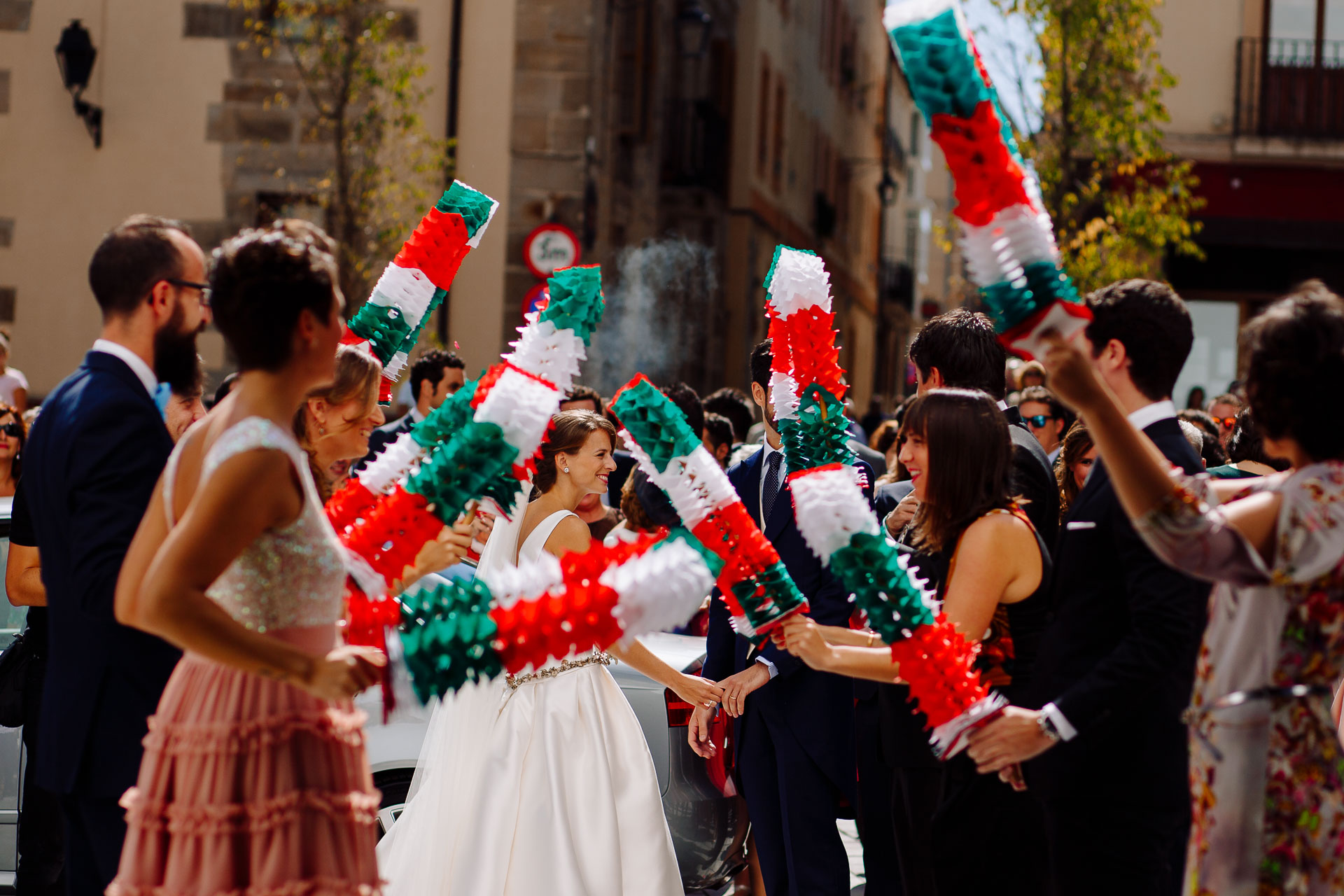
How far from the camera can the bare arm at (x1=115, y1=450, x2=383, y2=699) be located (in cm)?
253

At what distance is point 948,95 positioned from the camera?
2.75 metres

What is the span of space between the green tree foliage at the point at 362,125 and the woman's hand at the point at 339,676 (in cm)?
1030

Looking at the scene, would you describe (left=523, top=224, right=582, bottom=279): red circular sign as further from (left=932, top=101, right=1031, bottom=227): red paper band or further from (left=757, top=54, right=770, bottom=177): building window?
(left=932, top=101, right=1031, bottom=227): red paper band

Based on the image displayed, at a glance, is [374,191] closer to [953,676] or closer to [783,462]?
[783,462]

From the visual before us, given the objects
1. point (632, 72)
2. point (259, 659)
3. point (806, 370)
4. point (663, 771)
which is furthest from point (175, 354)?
point (632, 72)

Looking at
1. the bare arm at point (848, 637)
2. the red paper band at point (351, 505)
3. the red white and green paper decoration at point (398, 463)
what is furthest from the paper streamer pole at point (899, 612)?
the red paper band at point (351, 505)

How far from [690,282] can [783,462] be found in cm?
1520

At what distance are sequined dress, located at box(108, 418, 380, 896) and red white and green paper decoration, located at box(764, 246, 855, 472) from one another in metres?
1.47

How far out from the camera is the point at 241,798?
2672 millimetres

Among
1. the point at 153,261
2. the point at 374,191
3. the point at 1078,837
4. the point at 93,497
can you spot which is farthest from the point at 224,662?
the point at 374,191

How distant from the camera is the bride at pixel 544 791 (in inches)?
187

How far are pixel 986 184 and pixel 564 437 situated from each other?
265cm

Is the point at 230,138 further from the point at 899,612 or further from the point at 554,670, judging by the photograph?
the point at 899,612

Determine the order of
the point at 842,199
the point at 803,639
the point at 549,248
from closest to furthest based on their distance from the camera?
1. the point at 803,639
2. the point at 549,248
3. the point at 842,199
